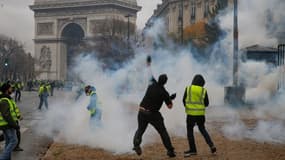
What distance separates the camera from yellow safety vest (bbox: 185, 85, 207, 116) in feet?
33.4

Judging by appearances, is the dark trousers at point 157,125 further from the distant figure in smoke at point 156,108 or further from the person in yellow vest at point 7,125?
the person in yellow vest at point 7,125

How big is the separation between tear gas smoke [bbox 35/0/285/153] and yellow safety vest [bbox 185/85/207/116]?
1.90 metres

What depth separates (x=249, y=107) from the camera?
24.8 m

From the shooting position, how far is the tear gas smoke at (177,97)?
14061 mm

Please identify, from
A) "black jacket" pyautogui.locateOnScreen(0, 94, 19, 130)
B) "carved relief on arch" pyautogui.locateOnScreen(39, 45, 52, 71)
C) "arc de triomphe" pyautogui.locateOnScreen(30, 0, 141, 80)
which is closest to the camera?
"black jacket" pyautogui.locateOnScreen(0, 94, 19, 130)

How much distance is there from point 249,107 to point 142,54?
7.67 meters

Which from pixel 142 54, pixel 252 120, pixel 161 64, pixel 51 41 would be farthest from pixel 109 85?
pixel 51 41

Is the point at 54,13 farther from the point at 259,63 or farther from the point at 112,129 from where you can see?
the point at 112,129

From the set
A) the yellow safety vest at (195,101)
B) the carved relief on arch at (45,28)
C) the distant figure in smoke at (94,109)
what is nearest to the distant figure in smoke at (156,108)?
the yellow safety vest at (195,101)

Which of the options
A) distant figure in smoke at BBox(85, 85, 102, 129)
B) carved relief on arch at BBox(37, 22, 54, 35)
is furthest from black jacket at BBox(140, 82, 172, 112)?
carved relief on arch at BBox(37, 22, 54, 35)

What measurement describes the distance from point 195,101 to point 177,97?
32.9ft

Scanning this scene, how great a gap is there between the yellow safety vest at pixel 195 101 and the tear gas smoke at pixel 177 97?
1898 millimetres

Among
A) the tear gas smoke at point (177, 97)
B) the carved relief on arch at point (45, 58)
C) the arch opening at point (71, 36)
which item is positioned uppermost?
the arch opening at point (71, 36)

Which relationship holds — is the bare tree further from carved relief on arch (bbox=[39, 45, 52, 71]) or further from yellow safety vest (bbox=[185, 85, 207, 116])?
yellow safety vest (bbox=[185, 85, 207, 116])
